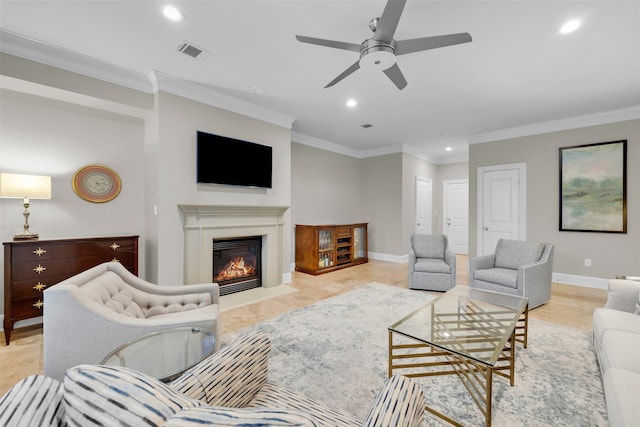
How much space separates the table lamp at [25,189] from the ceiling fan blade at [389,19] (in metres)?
3.40

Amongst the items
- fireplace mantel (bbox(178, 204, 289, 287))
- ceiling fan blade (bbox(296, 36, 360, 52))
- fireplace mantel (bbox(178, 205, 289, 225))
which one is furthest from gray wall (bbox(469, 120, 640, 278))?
ceiling fan blade (bbox(296, 36, 360, 52))

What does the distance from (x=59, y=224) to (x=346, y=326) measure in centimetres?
340

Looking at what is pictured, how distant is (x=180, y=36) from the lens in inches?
93.5

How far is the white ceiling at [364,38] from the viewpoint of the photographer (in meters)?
2.04

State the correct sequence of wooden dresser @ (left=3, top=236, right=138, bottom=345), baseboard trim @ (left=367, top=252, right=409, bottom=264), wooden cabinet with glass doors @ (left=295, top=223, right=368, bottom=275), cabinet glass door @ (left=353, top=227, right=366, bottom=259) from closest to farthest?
wooden dresser @ (left=3, top=236, right=138, bottom=345), wooden cabinet with glass doors @ (left=295, top=223, right=368, bottom=275), cabinet glass door @ (left=353, top=227, right=366, bottom=259), baseboard trim @ (left=367, top=252, right=409, bottom=264)

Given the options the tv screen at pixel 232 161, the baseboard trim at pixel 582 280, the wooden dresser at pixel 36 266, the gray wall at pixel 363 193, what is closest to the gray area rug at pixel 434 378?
the wooden dresser at pixel 36 266

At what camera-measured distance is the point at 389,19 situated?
5.74ft

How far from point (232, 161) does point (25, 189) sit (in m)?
2.05

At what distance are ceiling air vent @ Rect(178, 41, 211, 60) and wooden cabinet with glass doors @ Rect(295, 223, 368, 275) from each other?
320 cm

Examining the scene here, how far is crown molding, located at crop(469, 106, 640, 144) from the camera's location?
13.1ft

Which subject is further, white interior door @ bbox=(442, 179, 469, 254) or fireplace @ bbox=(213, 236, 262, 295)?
white interior door @ bbox=(442, 179, 469, 254)

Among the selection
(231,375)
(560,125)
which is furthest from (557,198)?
(231,375)

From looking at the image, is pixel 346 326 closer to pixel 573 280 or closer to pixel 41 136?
pixel 41 136

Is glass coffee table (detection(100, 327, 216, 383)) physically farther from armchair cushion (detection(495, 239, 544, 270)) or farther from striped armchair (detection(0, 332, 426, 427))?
armchair cushion (detection(495, 239, 544, 270))
